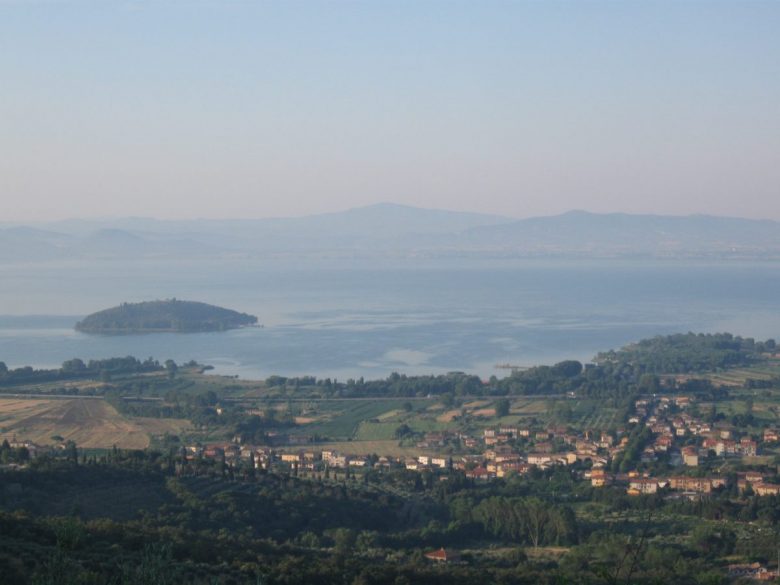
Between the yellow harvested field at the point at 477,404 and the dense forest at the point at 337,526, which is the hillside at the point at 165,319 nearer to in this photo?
the yellow harvested field at the point at 477,404

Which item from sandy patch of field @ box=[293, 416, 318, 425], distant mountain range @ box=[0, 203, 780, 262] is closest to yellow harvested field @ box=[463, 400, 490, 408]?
sandy patch of field @ box=[293, 416, 318, 425]

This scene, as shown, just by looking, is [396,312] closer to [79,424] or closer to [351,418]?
[351,418]

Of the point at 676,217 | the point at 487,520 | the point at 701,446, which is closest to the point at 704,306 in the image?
the point at 701,446

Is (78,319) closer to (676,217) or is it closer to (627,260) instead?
(627,260)

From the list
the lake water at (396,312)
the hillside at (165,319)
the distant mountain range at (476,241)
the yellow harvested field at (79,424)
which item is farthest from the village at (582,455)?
the distant mountain range at (476,241)

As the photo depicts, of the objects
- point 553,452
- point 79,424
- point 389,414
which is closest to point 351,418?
point 389,414

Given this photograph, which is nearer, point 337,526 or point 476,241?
point 337,526
